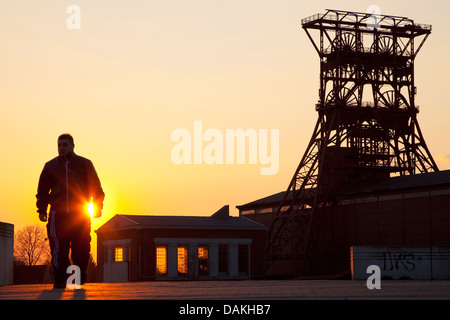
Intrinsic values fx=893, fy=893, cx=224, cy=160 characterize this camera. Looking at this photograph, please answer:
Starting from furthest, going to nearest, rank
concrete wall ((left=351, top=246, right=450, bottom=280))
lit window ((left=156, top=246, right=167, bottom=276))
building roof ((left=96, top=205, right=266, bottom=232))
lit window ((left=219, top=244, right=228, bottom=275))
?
lit window ((left=219, top=244, right=228, bottom=275)), building roof ((left=96, top=205, right=266, bottom=232)), lit window ((left=156, top=246, right=167, bottom=276)), concrete wall ((left=351, top=246, right=450, bottom=280))

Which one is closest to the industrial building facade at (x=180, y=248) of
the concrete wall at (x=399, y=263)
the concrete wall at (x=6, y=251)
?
the concrete wall at (x=399, y=263)

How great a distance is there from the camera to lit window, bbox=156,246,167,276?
2815 inches

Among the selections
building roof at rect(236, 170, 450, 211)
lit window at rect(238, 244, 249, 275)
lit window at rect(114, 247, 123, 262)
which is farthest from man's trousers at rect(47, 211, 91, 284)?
lit window at rect(238, 244, 249, 275)

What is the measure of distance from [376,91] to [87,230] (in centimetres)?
7451

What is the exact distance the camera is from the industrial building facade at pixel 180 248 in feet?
235

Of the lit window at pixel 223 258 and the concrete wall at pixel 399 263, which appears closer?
the concrete wall at pixel 399 263

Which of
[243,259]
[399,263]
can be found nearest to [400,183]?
[243,259]

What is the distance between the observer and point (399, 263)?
33938 mm

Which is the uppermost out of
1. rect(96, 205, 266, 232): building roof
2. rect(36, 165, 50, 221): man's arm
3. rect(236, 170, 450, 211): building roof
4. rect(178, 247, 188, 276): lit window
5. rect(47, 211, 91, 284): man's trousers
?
rect(236, 170, 450, 211): building roof

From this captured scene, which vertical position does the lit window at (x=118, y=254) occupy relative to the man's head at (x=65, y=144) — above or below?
below

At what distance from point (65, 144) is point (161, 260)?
5764 centimetres

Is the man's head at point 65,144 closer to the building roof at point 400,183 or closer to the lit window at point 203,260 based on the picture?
the lit window at point 203,260

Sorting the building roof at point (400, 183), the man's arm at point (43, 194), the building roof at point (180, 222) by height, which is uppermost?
the building roof at point (400, 183)

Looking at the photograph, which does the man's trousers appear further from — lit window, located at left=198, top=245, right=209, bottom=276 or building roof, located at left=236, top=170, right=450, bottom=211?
building roof, located at left=236, top=170, right=450, bottom=211
